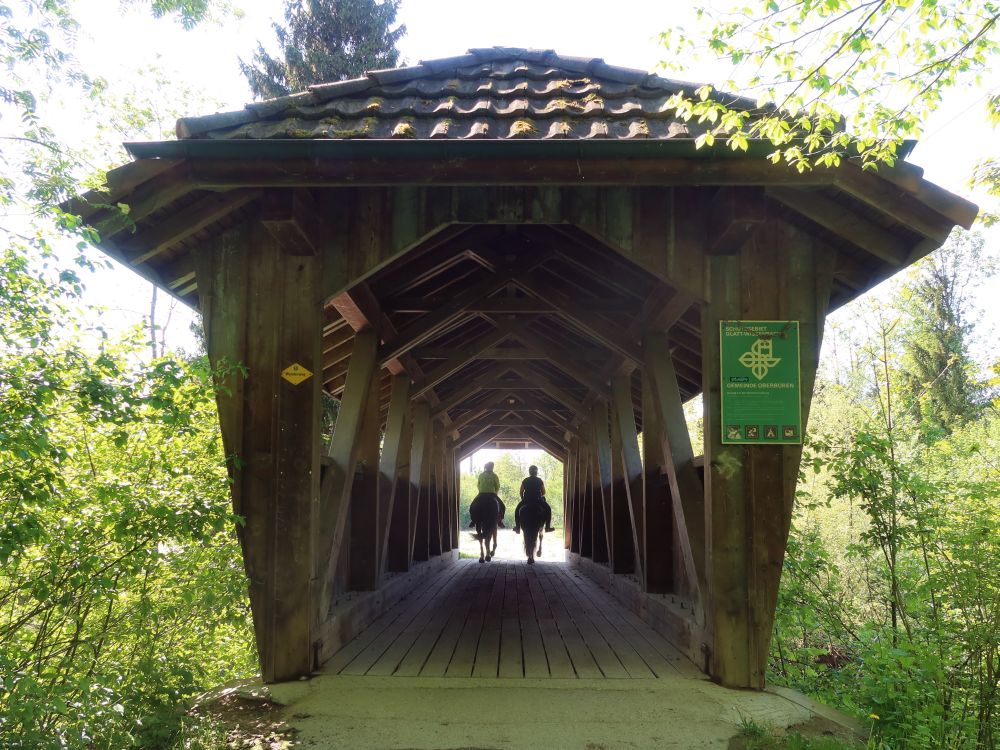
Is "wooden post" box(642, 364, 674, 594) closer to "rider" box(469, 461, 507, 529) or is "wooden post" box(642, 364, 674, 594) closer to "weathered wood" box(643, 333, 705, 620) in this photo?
"weathered wood" box(643, 333, 705, 620)

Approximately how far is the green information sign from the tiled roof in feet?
3.61

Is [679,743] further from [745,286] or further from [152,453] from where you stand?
[152,453]

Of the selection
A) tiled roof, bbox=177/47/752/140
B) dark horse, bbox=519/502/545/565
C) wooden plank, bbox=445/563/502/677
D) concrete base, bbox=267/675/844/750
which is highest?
tiled roof, bbox=177/47/752/140

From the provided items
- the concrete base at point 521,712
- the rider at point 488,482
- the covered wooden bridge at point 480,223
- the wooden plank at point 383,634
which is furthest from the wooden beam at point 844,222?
the rider at point 488,482

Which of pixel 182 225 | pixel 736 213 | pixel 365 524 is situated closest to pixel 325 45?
pixel 365 524

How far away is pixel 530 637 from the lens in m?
5.67

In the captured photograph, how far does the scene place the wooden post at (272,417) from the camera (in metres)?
4.20

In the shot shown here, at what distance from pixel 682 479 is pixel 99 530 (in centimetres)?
314

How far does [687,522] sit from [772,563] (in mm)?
585

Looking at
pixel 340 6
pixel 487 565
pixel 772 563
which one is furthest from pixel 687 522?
pixel 340 6

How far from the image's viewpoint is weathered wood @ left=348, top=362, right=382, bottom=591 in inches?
258

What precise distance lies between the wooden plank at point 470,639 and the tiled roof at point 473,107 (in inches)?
113

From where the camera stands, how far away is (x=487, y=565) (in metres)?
13.2

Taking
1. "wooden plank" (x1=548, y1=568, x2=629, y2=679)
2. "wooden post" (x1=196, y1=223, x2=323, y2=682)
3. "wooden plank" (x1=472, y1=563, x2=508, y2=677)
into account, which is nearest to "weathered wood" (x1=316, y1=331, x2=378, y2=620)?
"wooden post" (x1=196, y1=223, x2=323, y2=682)
